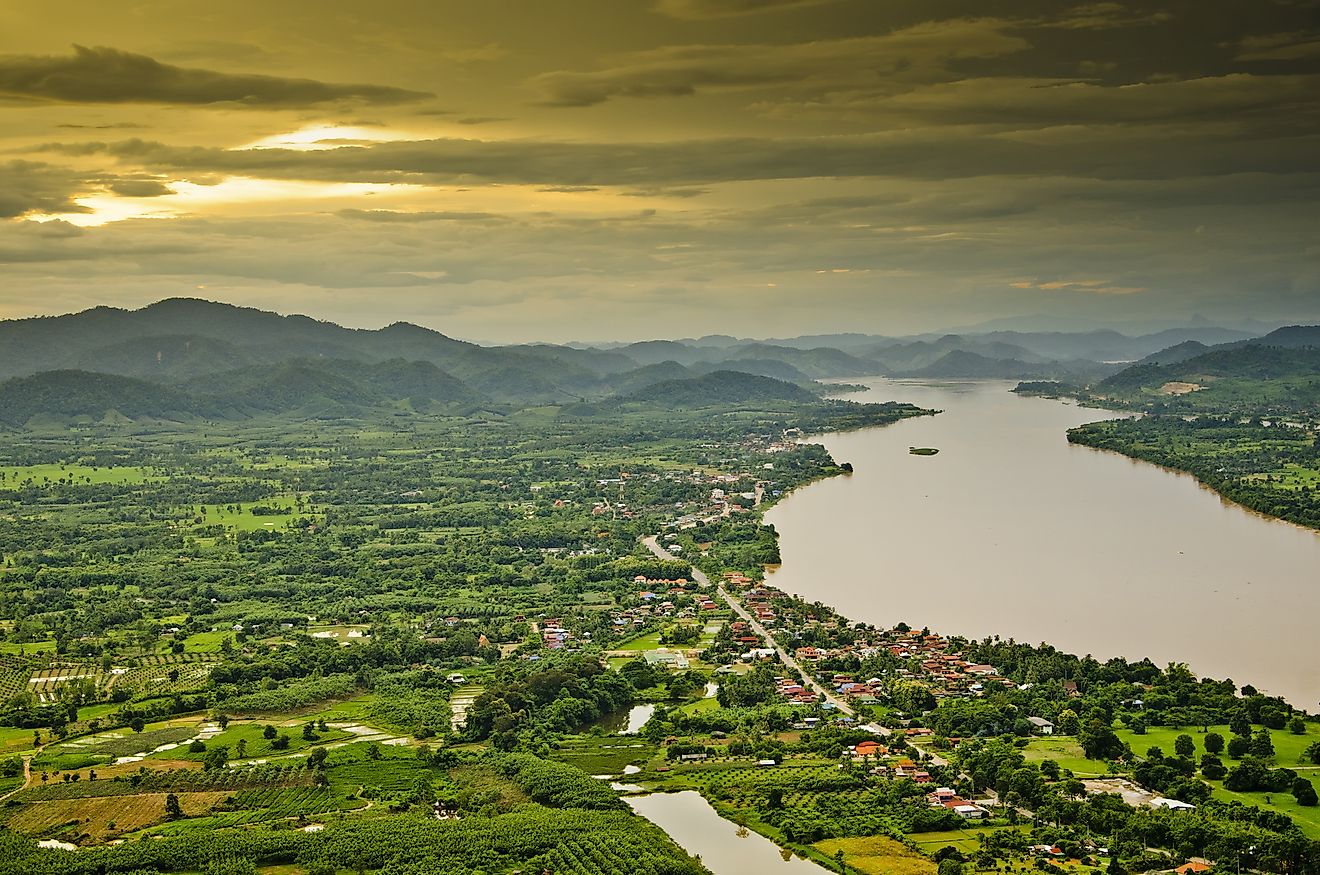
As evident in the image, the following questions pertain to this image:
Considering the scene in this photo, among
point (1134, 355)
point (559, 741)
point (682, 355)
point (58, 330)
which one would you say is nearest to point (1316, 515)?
point (559, 741)

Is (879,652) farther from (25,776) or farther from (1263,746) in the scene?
(25,776)

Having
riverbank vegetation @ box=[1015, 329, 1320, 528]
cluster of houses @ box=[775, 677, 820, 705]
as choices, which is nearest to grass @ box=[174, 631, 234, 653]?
cluster of houses @ box=[775, 677, 820, 705]

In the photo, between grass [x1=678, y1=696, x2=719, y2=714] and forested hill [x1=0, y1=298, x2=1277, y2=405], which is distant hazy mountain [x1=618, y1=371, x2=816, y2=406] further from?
grass [x1=678, y1=696, x2=719, y2=714]

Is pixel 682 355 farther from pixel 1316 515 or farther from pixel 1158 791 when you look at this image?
pixel 1158 791

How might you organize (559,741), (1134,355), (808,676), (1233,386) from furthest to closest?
1. (1134,355)
2. (1233,386)
3. (808,676)
4. (559,741)

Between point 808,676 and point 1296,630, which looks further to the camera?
point 1296,630

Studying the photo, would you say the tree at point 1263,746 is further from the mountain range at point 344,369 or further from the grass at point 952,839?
the mountain range at point 344,369

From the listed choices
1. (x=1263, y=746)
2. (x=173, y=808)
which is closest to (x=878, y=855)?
(x=1263, y=746)
